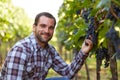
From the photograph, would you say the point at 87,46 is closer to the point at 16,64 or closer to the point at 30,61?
the point at 30,61

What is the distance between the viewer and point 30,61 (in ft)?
12.9

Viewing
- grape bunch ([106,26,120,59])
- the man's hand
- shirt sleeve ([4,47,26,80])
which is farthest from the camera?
shirt sleeve ([4,47,26,80])

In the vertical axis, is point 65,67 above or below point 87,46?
below

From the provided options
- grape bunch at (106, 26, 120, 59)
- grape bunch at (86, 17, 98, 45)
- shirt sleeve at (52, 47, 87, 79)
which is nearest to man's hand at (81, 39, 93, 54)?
grape bunch at (86, 17, 98, 45)

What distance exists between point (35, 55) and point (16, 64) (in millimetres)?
296

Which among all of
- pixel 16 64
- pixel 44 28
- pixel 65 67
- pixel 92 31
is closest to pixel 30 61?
pixel 16 64

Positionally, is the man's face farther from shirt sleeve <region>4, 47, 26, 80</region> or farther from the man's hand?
the man's hand

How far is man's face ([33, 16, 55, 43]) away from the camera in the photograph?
12.7 feet

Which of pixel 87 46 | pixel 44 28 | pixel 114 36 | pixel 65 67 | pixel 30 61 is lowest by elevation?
pixel 65 67

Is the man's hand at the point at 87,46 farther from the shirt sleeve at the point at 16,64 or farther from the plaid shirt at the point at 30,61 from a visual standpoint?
the shirt sleeve at the point at 16,64

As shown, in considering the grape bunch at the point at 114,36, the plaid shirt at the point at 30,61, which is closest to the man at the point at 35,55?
the plaid shirt at the point at 30,61

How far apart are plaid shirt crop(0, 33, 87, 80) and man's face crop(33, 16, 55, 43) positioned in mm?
142

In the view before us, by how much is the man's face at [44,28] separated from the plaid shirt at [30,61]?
142mm

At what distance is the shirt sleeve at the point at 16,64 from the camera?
12.3 ft
